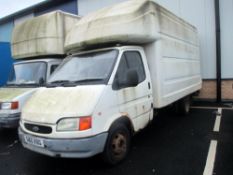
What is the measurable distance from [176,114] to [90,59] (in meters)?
4.20

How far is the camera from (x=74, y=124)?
11.8 feet

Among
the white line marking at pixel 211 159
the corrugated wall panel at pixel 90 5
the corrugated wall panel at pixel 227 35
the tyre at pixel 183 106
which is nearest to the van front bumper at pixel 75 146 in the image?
the white line marking at pixel 211 159

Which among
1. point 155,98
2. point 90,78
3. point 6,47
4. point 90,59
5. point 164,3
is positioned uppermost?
point 164,3

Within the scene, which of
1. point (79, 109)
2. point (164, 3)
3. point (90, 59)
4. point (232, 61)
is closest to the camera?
point (79, 109)

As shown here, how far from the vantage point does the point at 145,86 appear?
4875mm

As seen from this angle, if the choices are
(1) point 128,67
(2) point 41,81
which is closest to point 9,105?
(2) point 41,81

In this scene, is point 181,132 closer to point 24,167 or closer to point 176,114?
point 176,114

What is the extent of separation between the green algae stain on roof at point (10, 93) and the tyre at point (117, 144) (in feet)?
9.60

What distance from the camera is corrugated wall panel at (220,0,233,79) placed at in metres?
9.20

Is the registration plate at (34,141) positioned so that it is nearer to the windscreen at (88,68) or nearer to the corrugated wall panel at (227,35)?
the windscreen at (88,68)

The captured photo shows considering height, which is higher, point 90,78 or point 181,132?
point 90,78

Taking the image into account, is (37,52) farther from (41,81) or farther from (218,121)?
(218,121)

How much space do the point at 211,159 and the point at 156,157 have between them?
97cm

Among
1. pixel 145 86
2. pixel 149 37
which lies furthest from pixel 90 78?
pixel 149 37
